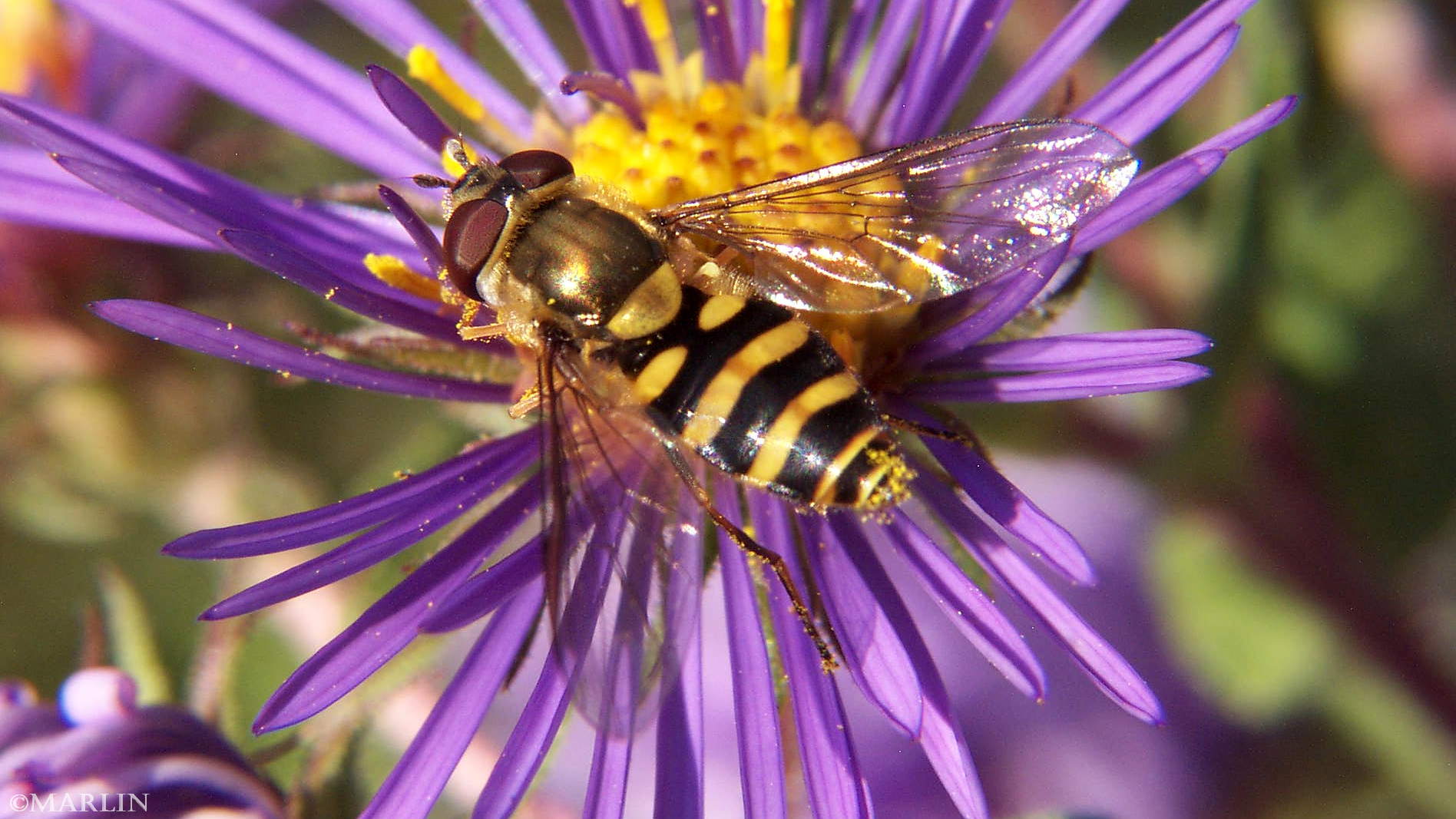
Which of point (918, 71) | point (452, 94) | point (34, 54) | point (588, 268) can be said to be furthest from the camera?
point (34, 54)

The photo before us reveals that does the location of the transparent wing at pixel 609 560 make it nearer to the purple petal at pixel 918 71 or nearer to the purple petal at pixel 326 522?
the purple petal at pixel 326 522

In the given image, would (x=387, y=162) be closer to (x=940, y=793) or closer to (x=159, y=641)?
(x=159, y=641)

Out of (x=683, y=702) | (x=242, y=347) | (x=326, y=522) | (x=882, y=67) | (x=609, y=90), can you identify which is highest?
(x=609, y=90)

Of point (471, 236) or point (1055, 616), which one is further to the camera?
point (471, 236)

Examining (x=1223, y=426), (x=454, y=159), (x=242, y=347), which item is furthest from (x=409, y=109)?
(x=1223, y=426)

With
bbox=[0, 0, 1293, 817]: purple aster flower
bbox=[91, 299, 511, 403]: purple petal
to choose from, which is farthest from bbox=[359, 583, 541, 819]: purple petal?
bbox=[91, 299, 511, 403]: purple petal

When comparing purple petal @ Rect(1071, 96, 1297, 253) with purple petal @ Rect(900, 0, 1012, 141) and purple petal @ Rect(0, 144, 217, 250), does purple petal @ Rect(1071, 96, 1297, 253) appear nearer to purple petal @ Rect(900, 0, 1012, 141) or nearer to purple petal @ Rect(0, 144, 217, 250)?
purple petal @ Rect(900, 0, 1012, 141)

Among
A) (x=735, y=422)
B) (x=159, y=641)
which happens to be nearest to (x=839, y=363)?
(x=735, y=422)

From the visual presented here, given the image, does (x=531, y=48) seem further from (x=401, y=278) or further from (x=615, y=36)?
(x=401, y=278)

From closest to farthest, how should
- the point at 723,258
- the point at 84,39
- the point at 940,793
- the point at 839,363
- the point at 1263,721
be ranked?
the point at 839,363, the point at 723,258, the point at 84,39, the point at 1263,721, the point at 940,793
